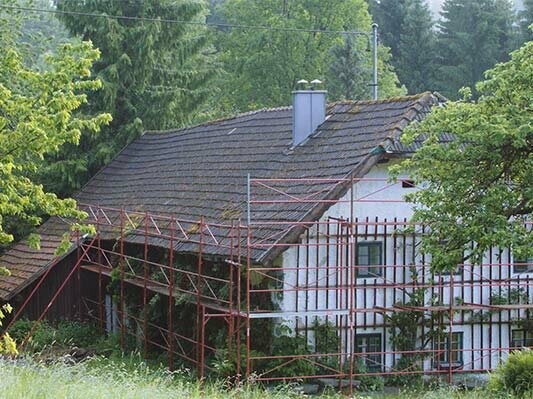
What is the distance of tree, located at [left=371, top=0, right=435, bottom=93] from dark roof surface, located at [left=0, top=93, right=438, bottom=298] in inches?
1007

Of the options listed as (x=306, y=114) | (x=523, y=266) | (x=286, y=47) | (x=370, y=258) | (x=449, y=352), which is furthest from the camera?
(x=286, y=47)

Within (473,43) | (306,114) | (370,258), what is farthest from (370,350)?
(473,43)

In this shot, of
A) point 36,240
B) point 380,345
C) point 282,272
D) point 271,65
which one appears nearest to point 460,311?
point 380,345

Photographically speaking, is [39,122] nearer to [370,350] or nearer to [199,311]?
[199,311]

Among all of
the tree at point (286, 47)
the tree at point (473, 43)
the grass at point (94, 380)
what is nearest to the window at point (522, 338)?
the grass at point (94, 380)

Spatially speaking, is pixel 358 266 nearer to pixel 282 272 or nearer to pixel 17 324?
pixel 282 272

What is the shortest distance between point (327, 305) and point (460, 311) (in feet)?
9.79

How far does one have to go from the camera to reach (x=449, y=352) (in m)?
22.6

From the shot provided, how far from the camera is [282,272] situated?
22.1 m

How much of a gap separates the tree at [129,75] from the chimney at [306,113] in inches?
436

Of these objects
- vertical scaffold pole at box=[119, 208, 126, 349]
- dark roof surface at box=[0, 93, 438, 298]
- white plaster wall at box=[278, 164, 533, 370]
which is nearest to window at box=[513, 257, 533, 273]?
white plaster wall at box=[278, 164, 533, 370]

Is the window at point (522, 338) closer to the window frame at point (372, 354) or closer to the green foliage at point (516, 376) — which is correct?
the window frame at point (372, 354)

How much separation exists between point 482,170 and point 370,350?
21.9ft

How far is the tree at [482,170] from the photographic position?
55.0 feet
